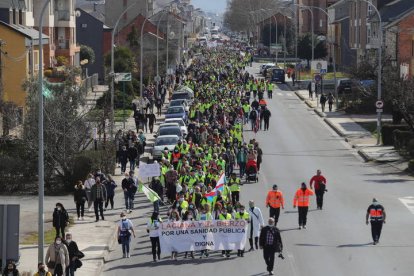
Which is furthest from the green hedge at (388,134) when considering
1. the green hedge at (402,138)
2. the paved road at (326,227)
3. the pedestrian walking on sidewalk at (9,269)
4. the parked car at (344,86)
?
the pedestrian walking on sidewalk at (9,269)

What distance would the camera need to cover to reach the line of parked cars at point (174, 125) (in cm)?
4822

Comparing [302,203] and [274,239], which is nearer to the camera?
[274,239]

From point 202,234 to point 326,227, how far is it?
5.09 metres

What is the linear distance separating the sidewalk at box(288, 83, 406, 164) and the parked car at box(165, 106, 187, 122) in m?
8.17

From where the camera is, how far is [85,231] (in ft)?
103

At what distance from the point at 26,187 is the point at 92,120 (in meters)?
4.70

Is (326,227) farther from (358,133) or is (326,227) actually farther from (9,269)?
(358,133)

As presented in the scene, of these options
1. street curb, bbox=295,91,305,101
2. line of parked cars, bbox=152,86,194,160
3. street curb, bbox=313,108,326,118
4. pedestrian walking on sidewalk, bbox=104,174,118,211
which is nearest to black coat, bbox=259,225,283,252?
pedestrian walking on sidewalk, bbox=104,174,118,211

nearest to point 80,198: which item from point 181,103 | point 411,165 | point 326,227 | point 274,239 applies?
point 326,227

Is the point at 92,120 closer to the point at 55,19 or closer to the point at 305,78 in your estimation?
the point at 55,19

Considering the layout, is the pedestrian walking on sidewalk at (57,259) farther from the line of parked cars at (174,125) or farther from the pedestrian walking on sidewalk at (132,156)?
the line of parked cars at (174,125)

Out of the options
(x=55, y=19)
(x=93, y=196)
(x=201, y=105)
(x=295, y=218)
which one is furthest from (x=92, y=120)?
(x=55, y=19)

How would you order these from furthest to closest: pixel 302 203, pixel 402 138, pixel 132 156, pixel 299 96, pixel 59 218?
pixel 299 96
pixel 402 138
pixel 132 156
pixel 302 203
pixel 59 218

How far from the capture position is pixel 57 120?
1569 inches
